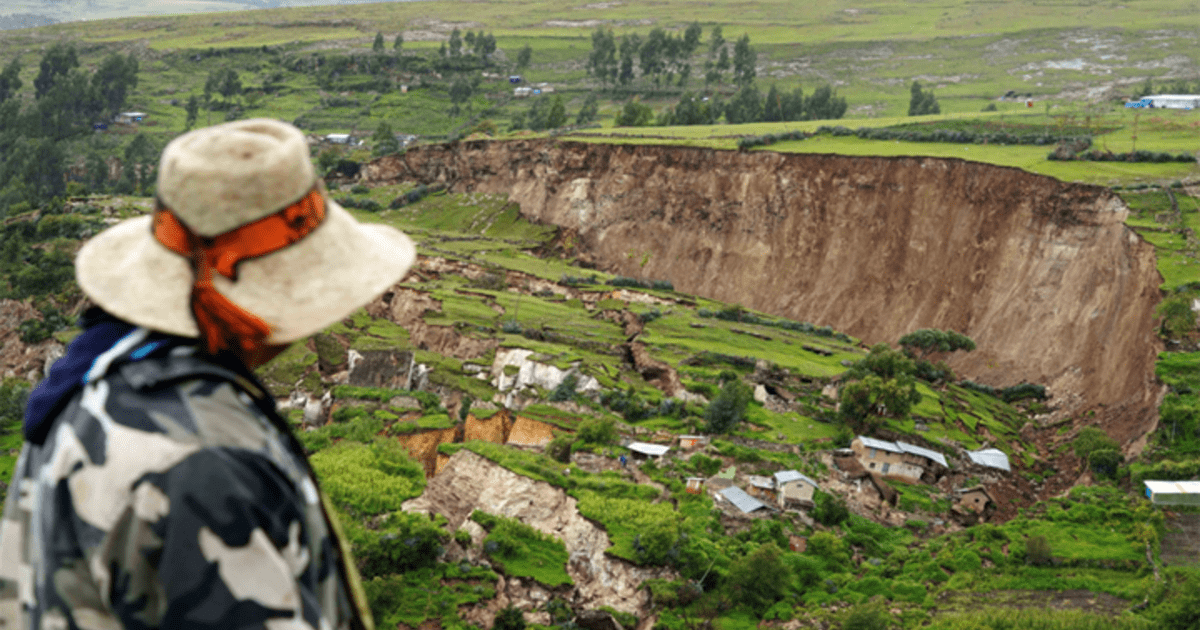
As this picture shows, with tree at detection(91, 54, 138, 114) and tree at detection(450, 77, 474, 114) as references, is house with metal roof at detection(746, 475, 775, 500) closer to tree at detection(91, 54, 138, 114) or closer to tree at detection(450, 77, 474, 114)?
tree at detection(450, 77, 474, 114)

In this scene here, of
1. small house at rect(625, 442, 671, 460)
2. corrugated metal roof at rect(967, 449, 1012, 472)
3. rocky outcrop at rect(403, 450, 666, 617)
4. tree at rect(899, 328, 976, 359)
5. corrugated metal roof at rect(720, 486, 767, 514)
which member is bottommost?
corrugated metal roof at rect(967, 449, 1012, 472)

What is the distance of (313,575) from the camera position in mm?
3381

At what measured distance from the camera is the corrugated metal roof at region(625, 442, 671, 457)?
127ft

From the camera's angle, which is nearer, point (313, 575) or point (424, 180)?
point (313, 575)

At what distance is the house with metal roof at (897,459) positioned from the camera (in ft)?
135

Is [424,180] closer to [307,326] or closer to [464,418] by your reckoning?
[464,418]

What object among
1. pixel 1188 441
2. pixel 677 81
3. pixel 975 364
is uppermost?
pixel 677 81

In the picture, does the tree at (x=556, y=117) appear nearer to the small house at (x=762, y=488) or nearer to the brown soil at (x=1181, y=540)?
the small house at (x=762, y=488)

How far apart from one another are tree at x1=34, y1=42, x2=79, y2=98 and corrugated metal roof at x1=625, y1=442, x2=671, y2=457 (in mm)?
122269

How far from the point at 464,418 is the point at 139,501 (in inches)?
1602

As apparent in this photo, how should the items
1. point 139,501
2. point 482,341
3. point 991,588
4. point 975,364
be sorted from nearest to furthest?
point 139,501
point 991,588
point 482,341
point 975,364

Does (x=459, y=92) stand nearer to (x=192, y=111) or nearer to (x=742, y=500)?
(x=192, y=111)

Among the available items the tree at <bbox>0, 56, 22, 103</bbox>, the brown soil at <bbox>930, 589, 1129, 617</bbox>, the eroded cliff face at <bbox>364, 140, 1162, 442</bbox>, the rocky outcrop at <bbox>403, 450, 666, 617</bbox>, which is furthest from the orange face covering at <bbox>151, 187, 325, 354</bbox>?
the tree at <bbox>0, 56, 22, 103</bbox>

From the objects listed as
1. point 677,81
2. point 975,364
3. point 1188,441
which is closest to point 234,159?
point 1188,441
